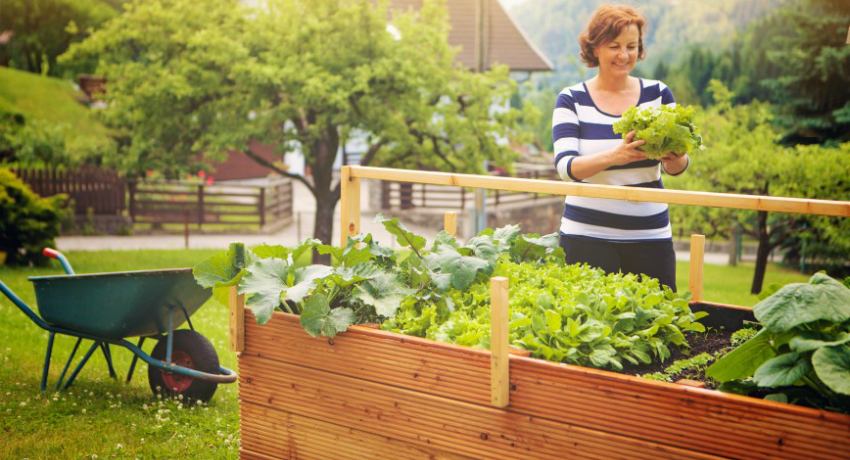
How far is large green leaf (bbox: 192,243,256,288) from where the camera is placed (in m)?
2.88

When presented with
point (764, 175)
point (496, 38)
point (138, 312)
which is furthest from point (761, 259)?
point (496, 38)

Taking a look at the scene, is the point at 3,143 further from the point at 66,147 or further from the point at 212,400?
the point at 212,400

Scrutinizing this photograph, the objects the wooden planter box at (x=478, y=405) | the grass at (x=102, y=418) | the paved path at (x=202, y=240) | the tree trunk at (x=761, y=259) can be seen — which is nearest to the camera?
the wooden planter box at (x=478, y=405)

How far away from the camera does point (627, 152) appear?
3010mm

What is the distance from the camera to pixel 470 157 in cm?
1367

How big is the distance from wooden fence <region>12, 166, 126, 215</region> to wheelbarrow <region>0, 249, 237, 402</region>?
13442 millimetres

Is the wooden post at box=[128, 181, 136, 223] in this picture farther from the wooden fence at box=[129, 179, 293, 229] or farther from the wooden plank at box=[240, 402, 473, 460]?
the wooden plank at box=[240, 402, 473, 460]

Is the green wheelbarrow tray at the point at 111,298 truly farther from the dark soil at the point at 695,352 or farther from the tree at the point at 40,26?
the tree at the point at 40,26

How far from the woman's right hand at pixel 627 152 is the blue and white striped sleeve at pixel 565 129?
24 cm

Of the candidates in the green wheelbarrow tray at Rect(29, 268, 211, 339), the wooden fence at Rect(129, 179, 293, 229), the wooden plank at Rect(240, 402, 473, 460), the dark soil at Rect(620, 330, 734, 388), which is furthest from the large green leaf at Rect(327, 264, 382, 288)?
the wooden fence at Rect(129, 179, 293, 229)

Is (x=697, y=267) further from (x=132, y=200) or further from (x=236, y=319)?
(x=132, y=200)

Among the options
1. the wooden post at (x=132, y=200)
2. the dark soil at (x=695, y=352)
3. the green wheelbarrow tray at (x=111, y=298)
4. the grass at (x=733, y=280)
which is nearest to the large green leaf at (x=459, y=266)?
the dark soil at (x=695, y=352)

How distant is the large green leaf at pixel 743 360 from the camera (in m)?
2.20

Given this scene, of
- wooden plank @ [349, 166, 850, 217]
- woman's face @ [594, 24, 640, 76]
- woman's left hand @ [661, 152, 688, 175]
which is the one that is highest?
woman's face @ [594, 24, 640, 76]
